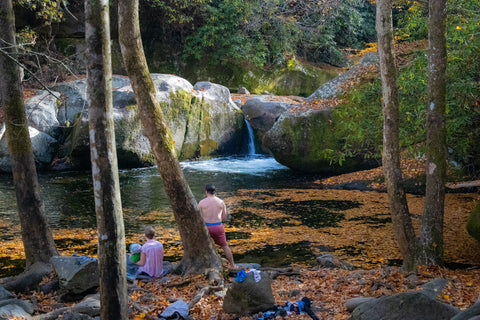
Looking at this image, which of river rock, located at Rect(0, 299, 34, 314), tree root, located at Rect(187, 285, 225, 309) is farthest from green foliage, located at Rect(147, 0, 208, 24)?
river rock, located at Rect(0, 299, 34, 314)

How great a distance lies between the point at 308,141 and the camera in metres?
19.6

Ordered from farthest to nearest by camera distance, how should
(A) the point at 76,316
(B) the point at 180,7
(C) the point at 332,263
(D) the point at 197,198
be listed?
(B) the point at 180,7, (D) the point at 197,198, (C) the point at 332,263, (A) the point at 76,316

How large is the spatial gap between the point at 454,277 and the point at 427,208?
4.08 feet

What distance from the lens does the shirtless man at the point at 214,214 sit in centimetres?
918

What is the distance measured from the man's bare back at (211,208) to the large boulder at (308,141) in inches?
416

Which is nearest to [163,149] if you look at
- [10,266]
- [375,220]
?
[10,266]

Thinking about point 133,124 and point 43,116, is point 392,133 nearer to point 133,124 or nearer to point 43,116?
point 133,124

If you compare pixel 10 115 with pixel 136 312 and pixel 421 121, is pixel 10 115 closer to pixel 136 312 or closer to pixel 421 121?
pixel 136 312

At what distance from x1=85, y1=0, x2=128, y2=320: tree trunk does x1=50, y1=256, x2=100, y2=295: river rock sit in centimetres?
266

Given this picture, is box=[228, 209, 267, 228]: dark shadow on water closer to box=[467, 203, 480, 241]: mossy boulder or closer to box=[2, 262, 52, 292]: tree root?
box=[467, 203, 480, 241]: mossy boulder

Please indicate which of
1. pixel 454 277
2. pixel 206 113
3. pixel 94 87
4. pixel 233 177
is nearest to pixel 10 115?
pixel 94 87

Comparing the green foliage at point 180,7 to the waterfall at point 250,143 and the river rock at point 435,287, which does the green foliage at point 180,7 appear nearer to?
the waterfall at point 250,143

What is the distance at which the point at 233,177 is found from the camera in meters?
20.8

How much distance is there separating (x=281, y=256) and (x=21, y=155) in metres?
5.73
